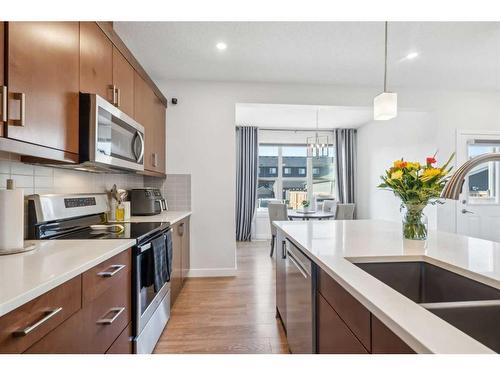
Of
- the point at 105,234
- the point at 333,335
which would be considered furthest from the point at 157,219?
the point at 333,335

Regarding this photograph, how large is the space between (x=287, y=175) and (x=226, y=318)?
4.53 meters

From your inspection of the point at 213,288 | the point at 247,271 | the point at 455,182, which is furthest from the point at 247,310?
the point at 455,182

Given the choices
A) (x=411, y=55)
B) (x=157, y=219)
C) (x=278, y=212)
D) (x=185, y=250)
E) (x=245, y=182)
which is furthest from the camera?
(x=245, y=182)

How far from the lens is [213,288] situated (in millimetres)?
3068

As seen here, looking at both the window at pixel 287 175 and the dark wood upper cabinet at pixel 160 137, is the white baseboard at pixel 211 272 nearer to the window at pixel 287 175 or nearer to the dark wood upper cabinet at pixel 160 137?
the dark wood upper cabinet at pixel 160 137

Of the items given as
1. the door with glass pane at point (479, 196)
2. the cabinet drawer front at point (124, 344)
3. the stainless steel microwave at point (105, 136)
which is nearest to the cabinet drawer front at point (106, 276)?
the cabinet drawer front at point (124, 344)

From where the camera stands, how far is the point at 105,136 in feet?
5.63

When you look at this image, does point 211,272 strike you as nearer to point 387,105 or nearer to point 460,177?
point 387,105

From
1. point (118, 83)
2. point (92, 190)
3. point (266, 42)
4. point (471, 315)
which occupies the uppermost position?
point (266, 42)

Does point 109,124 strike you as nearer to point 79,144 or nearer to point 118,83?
point 79,144

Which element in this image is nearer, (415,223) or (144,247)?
(415,223)

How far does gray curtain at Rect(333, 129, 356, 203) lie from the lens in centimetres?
629

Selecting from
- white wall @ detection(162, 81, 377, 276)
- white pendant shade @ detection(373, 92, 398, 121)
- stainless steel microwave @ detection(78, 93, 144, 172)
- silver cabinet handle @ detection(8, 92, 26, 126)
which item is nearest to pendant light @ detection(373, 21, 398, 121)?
white pendant shade @ detection(373, 92, 398, 121)

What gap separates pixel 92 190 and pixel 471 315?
8.35 feet
